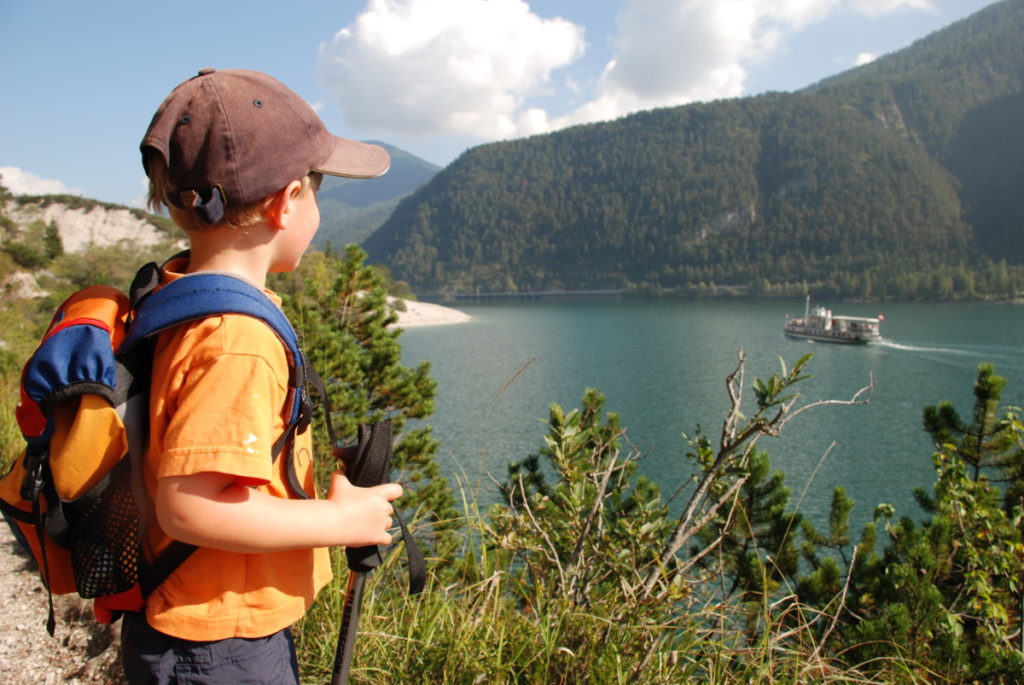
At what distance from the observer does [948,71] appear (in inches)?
5910

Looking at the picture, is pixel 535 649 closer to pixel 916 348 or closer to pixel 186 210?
pixel 186 210

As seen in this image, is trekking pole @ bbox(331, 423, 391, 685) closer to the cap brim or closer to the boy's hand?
the boy's hand

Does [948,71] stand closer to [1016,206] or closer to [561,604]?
[1016,206]

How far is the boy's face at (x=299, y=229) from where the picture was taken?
3.42 feet

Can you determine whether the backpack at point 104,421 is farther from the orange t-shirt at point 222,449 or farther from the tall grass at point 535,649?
the tall grass at point 535,649

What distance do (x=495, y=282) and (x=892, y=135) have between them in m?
80.1

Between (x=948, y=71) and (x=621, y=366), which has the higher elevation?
(x=948, y=71)

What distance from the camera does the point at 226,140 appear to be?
0.92m

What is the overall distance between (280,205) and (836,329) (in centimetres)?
4540

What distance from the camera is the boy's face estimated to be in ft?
3.42

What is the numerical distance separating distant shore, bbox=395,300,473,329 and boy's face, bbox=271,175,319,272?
60.2 meters

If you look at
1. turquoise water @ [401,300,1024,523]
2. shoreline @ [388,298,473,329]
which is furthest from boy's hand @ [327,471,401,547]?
shoreline @ [388,298,473,329]

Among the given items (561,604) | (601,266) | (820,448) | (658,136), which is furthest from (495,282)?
(561,604)

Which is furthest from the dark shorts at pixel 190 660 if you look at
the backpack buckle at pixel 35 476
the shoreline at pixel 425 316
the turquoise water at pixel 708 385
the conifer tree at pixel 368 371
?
the shoreline at pixel 425 316
